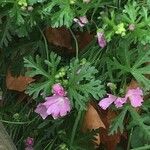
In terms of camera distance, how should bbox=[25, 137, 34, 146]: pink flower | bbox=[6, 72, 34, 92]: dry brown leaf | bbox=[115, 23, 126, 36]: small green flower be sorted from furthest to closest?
bbox=[6, 72, 34, 92]: dry brown leaf < bbox=[25, 137, 34, 146]: pink flower < bbox=[115, 23, 126, 36]: small green flower

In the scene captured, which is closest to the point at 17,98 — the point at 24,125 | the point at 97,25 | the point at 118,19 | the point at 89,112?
the point at 24,125

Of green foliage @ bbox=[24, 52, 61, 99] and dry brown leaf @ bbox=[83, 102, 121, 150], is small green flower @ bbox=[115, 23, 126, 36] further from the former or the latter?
dry brown leaf @ bbox=[83, 102, 121, 150]

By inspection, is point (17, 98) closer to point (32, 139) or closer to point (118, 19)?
point (32, 139)

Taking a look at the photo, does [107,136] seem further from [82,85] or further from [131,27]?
[131,27]

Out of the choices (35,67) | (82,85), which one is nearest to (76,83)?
(82,85)

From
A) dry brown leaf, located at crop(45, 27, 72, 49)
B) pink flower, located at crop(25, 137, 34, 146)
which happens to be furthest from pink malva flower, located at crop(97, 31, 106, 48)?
pink flower, located at crop(25, 137, 34, 146)

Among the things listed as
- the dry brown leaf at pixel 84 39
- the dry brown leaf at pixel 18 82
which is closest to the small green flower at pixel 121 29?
the dry brown leaf at pixel 84 39
